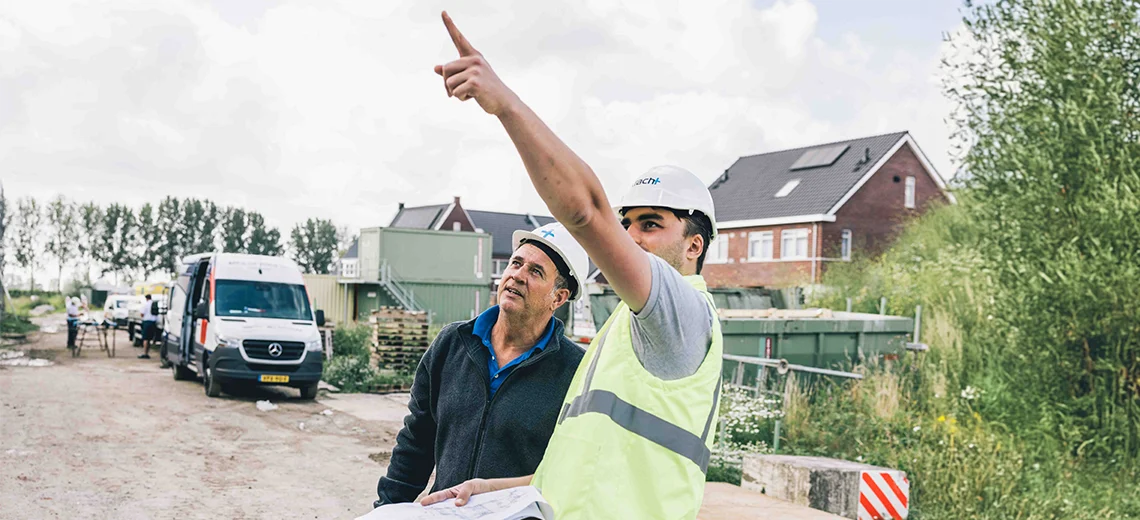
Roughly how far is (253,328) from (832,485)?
37.7 ft

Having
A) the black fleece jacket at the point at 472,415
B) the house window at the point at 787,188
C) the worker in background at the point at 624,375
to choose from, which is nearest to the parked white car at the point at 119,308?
the house window at the point at 787,188

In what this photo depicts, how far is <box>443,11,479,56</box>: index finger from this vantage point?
5.99 feet

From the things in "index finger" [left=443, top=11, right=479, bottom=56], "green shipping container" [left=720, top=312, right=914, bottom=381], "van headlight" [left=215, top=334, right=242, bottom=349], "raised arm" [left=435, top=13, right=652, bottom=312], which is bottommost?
"van headlight" [left=215, top=334, right=242, bottom=349]

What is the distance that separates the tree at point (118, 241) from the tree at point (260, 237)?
42.0ft

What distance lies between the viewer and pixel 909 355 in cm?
1507

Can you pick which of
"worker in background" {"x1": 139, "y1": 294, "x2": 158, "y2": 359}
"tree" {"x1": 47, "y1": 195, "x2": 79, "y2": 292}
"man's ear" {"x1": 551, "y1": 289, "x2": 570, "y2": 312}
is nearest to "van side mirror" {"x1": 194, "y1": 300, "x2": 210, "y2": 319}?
"worker in background" {"x1": 139, "y1": 294, "x2": 158, "y2": 359}

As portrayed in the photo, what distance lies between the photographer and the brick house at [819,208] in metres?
39.5

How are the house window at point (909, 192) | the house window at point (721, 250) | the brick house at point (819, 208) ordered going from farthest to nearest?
the house window at point (721, 250) → the house window at point (909, 192) → the brick house at point (819, 208)

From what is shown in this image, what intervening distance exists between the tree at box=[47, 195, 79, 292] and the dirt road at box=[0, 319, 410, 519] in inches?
2881

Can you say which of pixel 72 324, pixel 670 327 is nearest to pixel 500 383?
pixel 670 327

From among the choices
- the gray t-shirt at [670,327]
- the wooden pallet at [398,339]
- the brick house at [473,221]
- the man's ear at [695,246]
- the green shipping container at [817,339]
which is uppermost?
the brick house at [473,221]

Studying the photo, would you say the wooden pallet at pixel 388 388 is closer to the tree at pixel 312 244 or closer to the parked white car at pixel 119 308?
the parked white car at pixel 119 308

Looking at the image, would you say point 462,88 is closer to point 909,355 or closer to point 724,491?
point 724,491

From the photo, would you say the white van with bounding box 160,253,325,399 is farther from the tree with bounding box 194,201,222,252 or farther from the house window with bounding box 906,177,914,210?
the tree with bounding box 194,201,222,252
